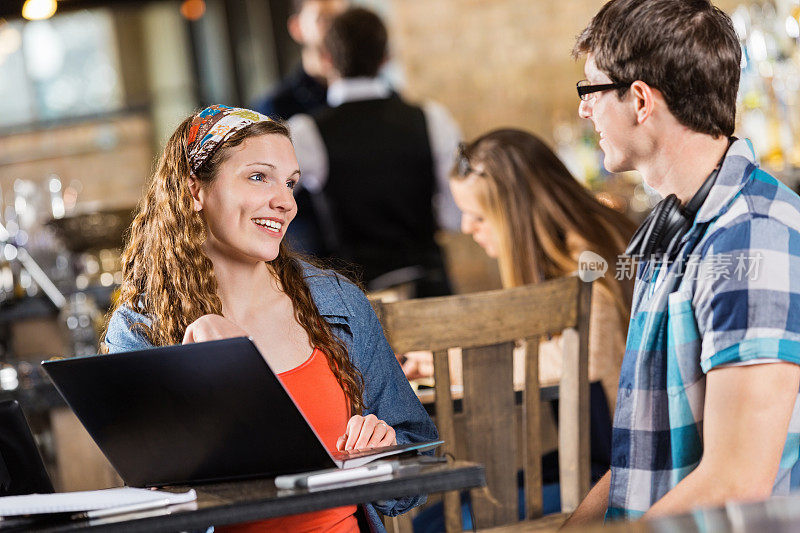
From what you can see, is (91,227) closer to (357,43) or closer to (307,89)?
Answer: (357,43)

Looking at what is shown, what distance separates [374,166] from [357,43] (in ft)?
1.35

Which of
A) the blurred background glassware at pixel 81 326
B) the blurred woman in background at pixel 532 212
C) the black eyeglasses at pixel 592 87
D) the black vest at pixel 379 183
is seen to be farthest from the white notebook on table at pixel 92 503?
the black vest at pixel 379 183

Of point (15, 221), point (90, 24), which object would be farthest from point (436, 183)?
point (90, 24)

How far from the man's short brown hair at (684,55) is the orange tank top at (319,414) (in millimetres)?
596

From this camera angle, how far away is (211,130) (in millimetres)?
1530

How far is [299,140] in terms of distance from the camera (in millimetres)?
3436

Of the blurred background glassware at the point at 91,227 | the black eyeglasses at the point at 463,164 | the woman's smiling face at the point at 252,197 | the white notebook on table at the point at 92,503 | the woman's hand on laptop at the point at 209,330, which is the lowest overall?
the white notebook on table at the point at 92,503

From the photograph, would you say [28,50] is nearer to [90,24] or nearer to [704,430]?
[90,24]

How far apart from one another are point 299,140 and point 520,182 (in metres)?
1.27

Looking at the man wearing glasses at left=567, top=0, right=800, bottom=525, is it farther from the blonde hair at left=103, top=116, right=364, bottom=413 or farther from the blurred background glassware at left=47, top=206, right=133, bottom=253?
the blurred background glassware at left=47, top=206, right=133, bottom=253

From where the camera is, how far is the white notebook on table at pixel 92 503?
1.06 m

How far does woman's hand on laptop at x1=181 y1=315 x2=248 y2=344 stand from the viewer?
1301mm

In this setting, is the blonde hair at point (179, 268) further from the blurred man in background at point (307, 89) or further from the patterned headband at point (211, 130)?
the blurred man in background at point (307, 89)

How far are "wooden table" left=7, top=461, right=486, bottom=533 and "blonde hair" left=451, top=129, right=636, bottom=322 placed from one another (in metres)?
1.27
